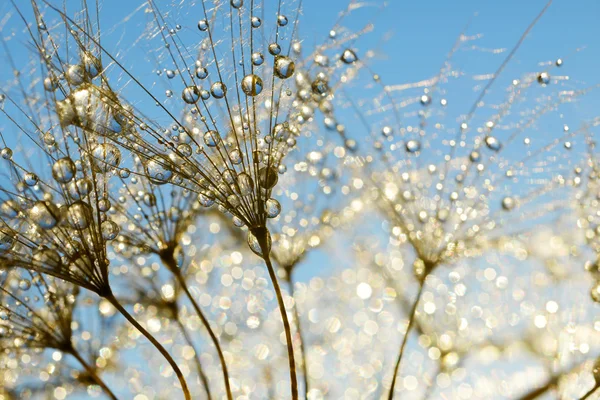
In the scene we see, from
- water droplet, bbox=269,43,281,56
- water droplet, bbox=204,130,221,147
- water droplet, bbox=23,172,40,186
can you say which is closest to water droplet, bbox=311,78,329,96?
water droplet, bbox=269,43,281,56

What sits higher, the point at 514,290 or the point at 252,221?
the point at 252,221

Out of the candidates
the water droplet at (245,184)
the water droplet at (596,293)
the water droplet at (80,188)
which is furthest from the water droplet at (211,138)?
the water droplet at (596,293)

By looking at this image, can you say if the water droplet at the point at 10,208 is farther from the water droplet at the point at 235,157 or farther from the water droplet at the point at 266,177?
the water droplet at the point at 266,177

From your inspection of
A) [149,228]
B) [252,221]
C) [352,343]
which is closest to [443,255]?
[252,221]

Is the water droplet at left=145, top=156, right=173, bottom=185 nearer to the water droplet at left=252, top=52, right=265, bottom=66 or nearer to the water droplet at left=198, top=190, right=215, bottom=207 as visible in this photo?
the water droplet at left=198, top=190, right=215, bottom=207

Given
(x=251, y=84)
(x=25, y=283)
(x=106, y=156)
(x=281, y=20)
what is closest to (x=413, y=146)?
(x=281, y=20)

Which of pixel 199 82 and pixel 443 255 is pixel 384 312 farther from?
pixel 199 82

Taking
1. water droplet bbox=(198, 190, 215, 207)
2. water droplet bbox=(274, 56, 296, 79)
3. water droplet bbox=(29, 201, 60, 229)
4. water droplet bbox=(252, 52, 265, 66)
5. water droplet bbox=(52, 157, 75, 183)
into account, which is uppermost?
water droplet bbox=(252, 52, 265, 66)
